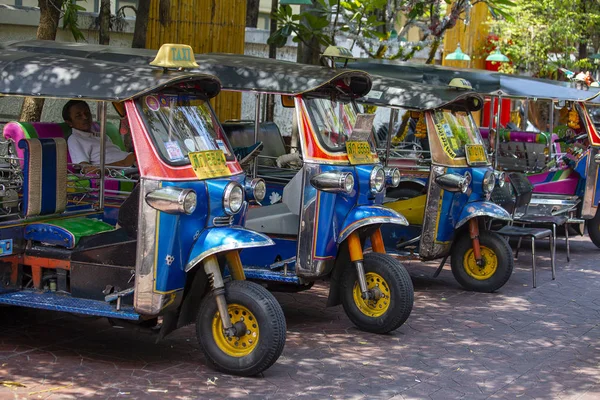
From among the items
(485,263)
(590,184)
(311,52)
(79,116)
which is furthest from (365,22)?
(79,116)

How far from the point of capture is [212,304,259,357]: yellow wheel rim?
5.73 m

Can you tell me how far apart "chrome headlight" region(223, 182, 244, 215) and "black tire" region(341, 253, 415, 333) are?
148cm

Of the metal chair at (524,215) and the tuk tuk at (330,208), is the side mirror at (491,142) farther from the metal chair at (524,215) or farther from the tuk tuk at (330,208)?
the tuk tuk at (330,208)

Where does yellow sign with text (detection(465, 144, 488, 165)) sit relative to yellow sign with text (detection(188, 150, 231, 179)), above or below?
above

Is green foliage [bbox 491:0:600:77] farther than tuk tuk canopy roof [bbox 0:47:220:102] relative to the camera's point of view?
Yes

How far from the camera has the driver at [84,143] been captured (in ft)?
25.1

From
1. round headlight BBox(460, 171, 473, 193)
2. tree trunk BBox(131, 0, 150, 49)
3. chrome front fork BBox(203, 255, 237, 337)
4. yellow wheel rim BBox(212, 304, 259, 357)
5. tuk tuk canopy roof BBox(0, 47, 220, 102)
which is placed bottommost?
yellow wheel rim BBox(212, 304, 259, 357)

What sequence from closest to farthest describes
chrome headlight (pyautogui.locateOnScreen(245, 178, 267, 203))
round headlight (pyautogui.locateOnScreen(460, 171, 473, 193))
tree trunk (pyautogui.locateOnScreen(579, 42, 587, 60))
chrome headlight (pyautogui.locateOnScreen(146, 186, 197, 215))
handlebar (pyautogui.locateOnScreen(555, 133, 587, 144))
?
chrome headlight (pyautogui.locateOnScreen(146, 186, 197, 215)), chrome headlight (pyautogui.locateOnScreen(245, 178, 267, 203)), round headlight (pyautogui.locateOnScreen(460, 171, 473, 193)), handlebar (pyautogui.locateOnScreen(555, 133, 587, 144)), tree trunk (pyautogui.locateOnScreen(579, 42, 587, 60))

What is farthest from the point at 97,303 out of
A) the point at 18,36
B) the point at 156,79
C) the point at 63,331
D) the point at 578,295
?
the point at 18,36

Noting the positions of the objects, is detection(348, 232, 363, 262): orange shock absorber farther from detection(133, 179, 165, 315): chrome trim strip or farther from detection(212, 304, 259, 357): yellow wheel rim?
detection(133, 179, 165, 315): chrome trim strip

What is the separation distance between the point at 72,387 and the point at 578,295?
547cm

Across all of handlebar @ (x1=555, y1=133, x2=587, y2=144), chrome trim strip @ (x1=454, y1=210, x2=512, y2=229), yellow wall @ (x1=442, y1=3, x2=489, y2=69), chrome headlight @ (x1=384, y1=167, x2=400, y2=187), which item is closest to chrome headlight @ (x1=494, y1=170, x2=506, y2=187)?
chrome trim strip @ (x1=454, y1=210, x2=512, y2=229)

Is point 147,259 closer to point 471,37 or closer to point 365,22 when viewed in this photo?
point 365,22

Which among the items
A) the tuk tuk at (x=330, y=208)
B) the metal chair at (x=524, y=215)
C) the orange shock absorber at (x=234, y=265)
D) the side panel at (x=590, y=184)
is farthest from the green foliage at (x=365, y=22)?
the orange shock absorber at (x=234, y=265)
